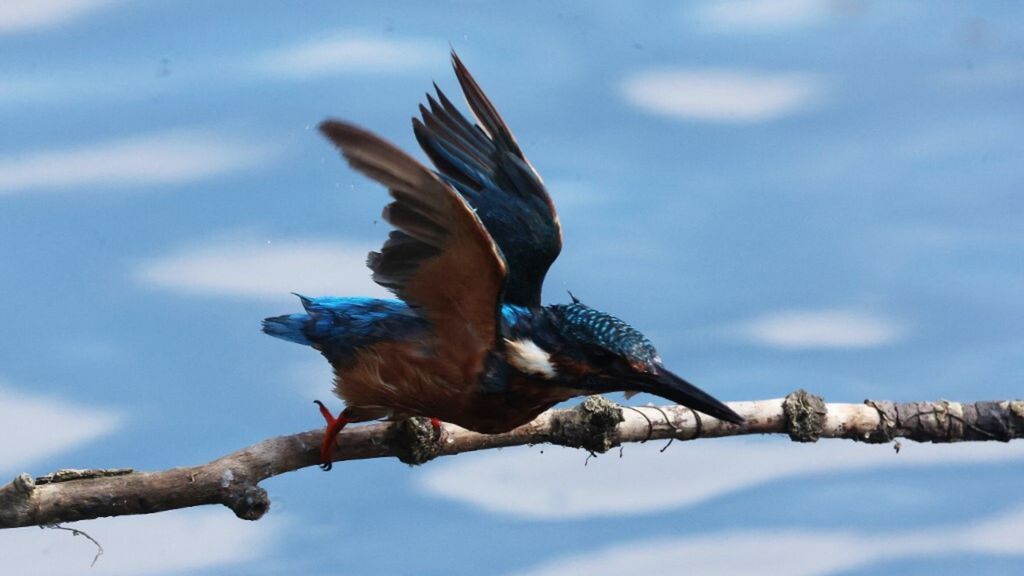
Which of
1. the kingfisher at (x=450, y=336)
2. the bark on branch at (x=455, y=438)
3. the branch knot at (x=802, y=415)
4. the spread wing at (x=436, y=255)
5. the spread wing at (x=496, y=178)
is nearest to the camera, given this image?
the spread wing at (x=436, y=255)

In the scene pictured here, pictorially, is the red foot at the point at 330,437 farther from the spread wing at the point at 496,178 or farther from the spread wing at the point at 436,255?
the spread wing at the point at 496,178

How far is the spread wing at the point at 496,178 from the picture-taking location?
17.4 feet

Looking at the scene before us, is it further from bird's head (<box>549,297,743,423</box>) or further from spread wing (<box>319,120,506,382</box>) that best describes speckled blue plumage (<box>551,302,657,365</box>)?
spread wing (<box>319,120,506,382</box>)

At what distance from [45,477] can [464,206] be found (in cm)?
182

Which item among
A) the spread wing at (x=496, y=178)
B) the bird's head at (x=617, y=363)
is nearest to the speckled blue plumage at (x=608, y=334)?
the bird's head at (x=617, y=363)

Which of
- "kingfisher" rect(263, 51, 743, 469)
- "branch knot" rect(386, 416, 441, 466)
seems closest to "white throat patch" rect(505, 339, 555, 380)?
"kingfisher" rect(263, 51, 743, 469)

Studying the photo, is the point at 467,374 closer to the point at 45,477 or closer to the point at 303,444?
the point at 303,444

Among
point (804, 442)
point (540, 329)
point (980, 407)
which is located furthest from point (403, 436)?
point (980, 407)

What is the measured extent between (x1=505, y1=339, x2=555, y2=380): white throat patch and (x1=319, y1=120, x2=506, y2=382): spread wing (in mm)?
77

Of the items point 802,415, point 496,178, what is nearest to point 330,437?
point 496,178

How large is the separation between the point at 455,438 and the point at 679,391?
1.11 metres

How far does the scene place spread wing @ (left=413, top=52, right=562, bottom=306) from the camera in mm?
5297

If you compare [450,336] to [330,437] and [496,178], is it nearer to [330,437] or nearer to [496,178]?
[330,437]

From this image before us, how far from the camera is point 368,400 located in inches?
193
